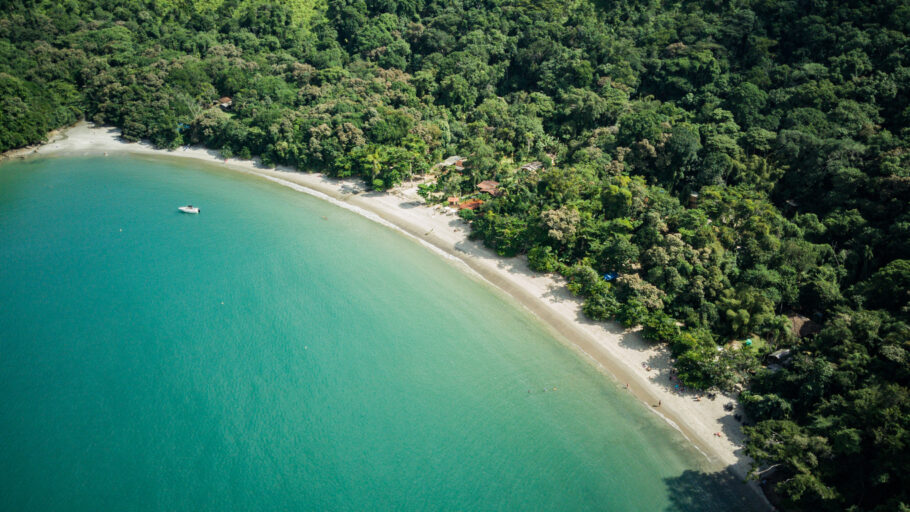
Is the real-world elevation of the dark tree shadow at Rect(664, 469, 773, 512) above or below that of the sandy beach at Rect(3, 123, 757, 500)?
below

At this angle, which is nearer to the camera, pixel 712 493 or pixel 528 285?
pixel 712 493

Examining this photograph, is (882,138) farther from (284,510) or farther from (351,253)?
(284,510)

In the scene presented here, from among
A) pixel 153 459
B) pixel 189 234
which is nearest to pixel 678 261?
pixel 153 459

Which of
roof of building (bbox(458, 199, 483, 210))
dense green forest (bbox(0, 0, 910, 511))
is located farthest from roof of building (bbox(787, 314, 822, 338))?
roof of building (bbox(458, 199, 483, 210))

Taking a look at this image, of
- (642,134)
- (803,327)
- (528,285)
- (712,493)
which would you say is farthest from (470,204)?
(712,493)

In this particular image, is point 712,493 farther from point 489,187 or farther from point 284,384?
point 489,187

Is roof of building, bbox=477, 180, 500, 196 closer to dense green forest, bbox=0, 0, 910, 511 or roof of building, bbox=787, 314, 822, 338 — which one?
dense green forest, bbox=0, 0, 910, 511
